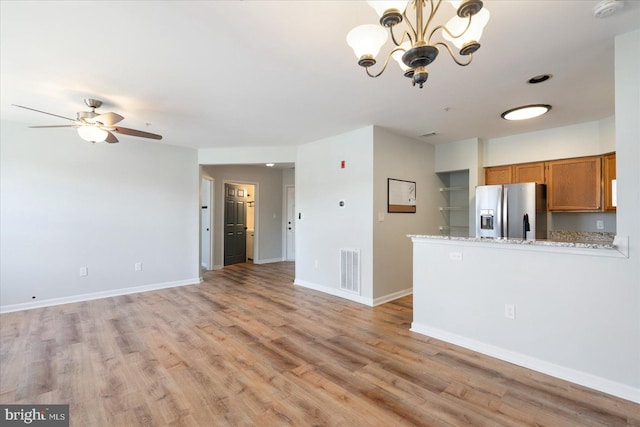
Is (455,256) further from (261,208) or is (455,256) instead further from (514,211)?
(261,208)

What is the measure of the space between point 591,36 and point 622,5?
327 millimetres

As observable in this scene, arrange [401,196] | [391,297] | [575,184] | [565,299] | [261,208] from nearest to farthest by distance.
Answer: [565,299]
[575,184]
[391,297]
[401,196]
[261,208]

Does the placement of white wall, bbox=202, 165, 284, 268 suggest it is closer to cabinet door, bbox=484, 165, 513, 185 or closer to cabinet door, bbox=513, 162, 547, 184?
cabinet door, bbox=484, 165, 513, 185

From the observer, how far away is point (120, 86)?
9.26 feet

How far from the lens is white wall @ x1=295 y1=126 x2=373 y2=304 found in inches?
167

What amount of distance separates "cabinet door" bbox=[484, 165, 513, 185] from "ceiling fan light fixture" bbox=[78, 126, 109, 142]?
18.2 feet

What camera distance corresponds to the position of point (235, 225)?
7527 mm

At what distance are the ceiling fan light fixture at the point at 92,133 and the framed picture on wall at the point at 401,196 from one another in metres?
3.63

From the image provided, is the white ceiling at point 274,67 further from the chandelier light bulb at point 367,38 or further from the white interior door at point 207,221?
the white interior door at point 207,221

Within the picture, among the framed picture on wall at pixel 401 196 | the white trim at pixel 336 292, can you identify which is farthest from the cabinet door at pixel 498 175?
the white trim at pixel 336 292

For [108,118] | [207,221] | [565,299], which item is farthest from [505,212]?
[207,221]

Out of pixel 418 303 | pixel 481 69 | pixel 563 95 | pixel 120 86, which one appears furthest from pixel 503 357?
pixel 120 86

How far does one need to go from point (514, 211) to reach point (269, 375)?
3925mm

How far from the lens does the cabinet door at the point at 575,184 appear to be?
396 cm
